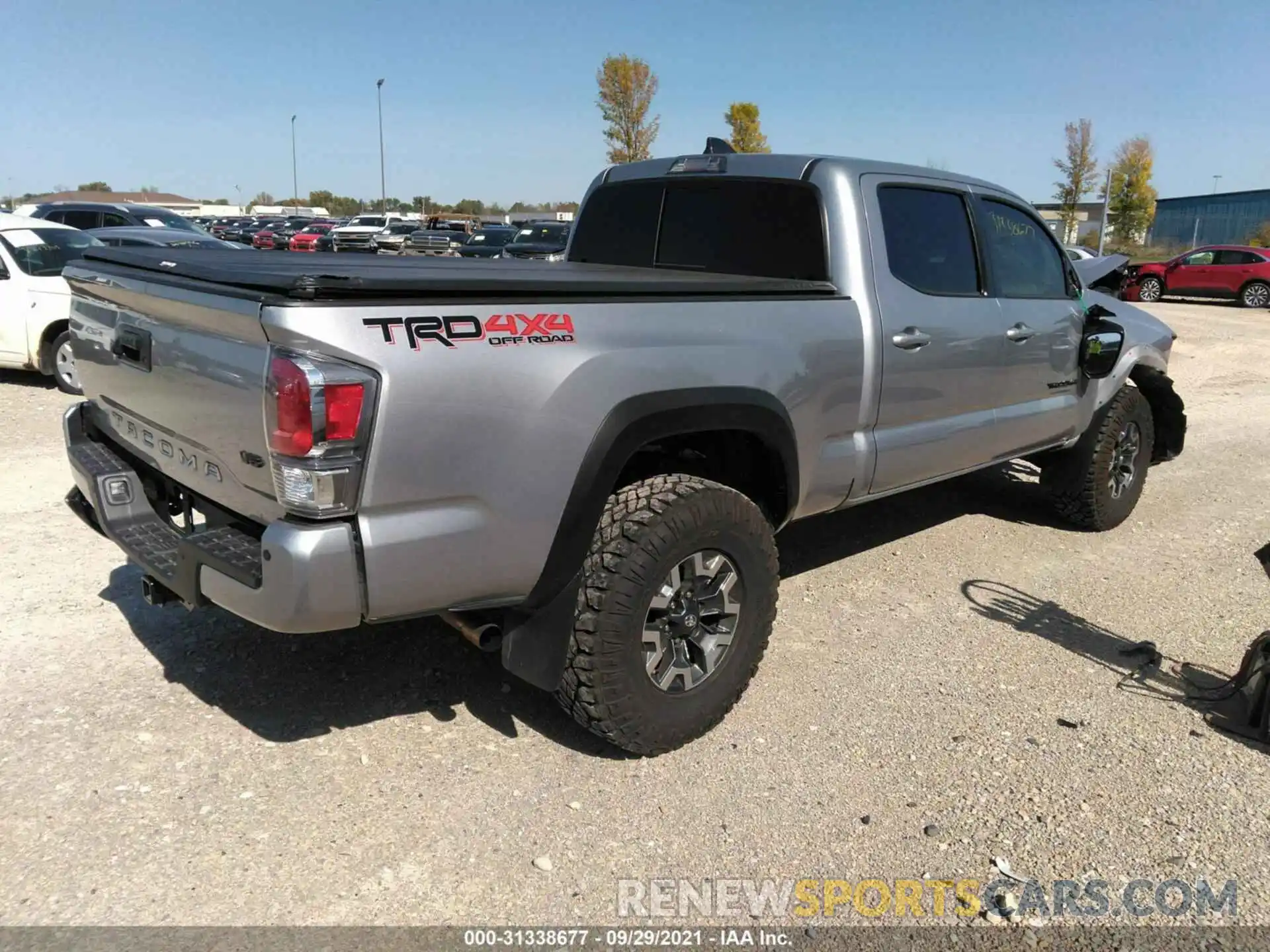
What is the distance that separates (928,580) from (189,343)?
3696 mm

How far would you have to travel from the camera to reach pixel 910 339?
3971mm

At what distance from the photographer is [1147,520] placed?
621cm

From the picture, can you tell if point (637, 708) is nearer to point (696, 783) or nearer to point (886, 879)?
point (696, 783)

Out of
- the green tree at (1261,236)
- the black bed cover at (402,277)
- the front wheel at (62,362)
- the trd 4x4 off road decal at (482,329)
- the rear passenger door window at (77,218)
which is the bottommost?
the front wheel at (62,362)

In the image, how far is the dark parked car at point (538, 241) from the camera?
63.1 ft

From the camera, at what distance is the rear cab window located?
13.0 ft

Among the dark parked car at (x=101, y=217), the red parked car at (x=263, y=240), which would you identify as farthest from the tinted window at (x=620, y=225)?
the red parked car at (x=263, y=240)

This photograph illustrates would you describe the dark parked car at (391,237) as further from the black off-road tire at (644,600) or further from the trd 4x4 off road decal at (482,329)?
the trd 4x4 off road decal at (482,329)

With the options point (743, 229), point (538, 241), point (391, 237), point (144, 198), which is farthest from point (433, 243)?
point (144, 198)

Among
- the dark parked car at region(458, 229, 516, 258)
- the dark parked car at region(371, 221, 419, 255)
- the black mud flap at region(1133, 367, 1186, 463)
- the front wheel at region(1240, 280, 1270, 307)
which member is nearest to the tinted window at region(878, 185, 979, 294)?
the black mud flap at region(1133, 367, 1186, 463)

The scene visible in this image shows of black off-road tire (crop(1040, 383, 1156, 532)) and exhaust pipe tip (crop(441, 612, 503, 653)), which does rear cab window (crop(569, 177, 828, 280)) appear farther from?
black off-road tire (crop(1040, 383, 1156, 532))

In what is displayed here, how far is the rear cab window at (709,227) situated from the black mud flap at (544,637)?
69.9 inches

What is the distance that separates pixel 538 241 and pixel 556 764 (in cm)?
1904

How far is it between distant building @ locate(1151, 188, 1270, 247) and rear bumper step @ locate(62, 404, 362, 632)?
2017 inches
